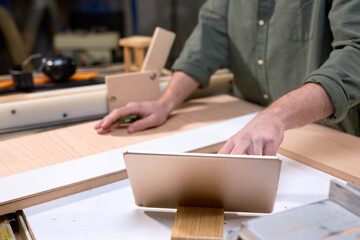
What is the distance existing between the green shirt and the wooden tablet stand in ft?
1.44

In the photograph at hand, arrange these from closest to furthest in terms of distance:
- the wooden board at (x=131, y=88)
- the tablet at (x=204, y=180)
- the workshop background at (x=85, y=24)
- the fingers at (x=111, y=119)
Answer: the tablet at (x=204, y=180) < the fingers at (x=111, y=119) < the wooden board at (x=131, y=88) < the workshop background at (x=85, y=24)

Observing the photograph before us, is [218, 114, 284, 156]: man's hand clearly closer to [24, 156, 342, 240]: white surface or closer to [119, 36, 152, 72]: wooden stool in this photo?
[24, 156, 342, 240]: white surface

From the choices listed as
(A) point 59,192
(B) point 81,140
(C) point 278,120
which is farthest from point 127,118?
(C) point 278,120

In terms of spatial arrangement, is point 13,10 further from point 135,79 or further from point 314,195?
point 314,195

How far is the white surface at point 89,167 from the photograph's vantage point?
28.6 inches

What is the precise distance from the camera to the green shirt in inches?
34.1

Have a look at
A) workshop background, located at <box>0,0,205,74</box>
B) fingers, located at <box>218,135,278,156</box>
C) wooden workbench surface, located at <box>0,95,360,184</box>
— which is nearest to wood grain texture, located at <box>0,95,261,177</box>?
wooden workbench surface, located at <box>0,95,360,184</box>

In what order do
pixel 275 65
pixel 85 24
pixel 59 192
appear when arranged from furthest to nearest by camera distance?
pixel 85 24 < pixel 275 65 < pixel 59 192

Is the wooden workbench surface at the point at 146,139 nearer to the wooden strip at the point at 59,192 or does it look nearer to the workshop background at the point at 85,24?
the wooden strip at the point at 59,192

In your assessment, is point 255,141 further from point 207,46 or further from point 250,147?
point 207,46

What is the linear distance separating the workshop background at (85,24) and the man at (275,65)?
3.27 ft

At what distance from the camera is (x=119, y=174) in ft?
2.62

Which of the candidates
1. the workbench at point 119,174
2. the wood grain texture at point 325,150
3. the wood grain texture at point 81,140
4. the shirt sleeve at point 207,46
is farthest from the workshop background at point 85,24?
the wood grain texture at point 325,150

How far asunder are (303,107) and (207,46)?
63 cm
